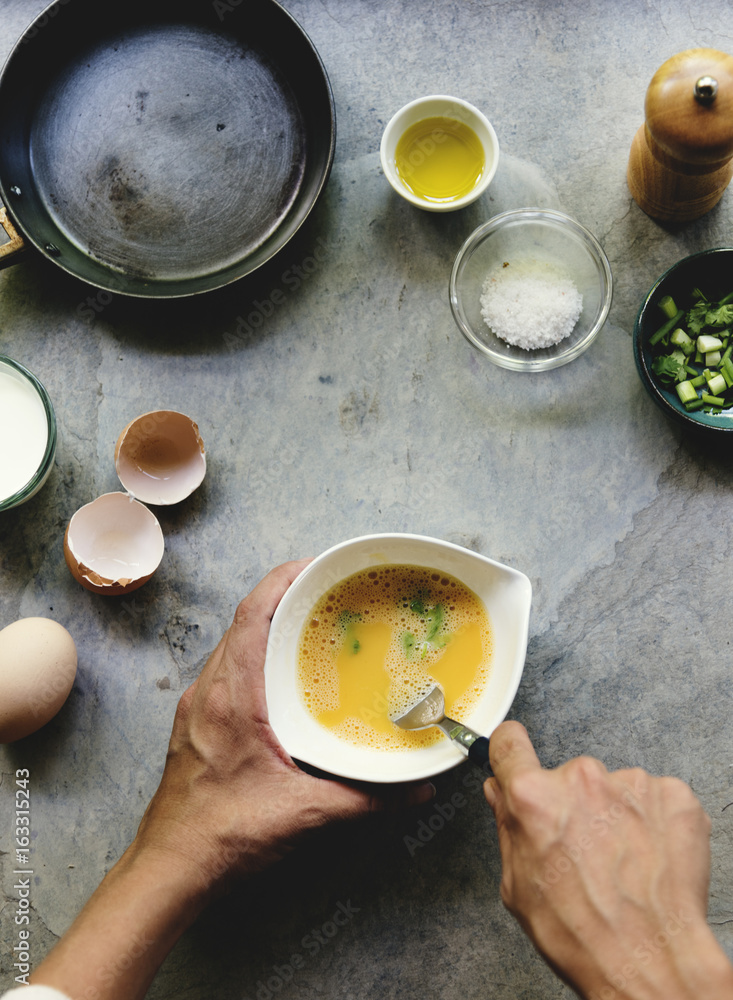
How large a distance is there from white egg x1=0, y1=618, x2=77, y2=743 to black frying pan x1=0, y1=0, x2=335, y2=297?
778 mm

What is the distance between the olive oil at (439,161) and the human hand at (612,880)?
1.22m

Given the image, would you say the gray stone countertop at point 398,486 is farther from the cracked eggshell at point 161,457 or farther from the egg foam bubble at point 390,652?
the egg foam bubble at point 390,652

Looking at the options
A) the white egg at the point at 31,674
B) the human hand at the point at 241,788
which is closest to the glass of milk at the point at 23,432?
the white egg at the point at 31,674

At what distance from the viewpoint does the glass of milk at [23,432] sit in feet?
5.03

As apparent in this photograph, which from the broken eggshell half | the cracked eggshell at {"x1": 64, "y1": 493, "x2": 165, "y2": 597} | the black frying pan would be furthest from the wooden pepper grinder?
the cracked eggshell at {"x1": 64, "y1": 493, "x2": 165, "y2": 597}

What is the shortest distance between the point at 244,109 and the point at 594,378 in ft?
3.31

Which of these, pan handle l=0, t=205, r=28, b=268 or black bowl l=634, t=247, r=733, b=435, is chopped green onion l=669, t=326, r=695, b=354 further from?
pan handle l=0, t=205, r=28, b=268

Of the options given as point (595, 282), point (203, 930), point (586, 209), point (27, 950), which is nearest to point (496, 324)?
point (595, 282)

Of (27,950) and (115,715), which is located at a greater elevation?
(115,715)

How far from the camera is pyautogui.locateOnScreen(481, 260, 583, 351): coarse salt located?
153cm

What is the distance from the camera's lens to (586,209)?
5.27ft

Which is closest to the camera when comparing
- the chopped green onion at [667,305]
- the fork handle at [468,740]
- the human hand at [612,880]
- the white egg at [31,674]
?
the human hand at [612,880]

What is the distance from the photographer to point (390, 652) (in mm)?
1375

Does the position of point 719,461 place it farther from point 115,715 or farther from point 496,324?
point 115,715
